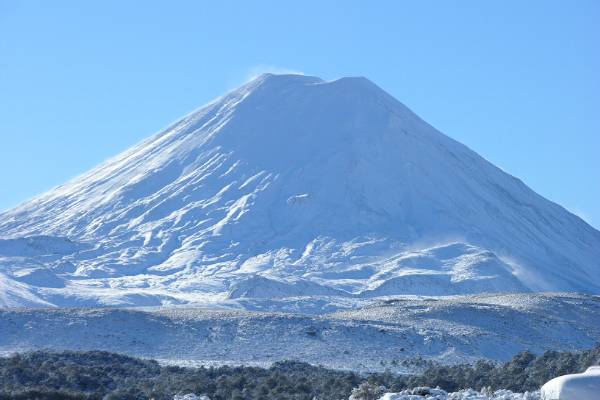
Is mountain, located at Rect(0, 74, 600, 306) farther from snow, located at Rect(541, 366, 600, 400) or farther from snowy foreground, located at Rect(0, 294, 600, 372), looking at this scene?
snow, located at Rect(541, 366, 600, 400)

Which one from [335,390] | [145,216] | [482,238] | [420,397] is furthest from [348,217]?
[420,397]

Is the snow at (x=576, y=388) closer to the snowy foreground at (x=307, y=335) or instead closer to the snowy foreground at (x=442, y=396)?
the snowy foreground at (x=442, y=396)

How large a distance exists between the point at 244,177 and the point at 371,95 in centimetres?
2052

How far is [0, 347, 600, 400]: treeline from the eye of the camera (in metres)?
33.5

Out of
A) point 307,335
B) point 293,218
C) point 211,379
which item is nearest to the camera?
point 211,379

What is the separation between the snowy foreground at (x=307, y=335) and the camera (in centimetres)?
5231

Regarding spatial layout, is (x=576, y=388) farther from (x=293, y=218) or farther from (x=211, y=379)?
(x=293, y=218)

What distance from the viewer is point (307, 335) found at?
55281 millimetres

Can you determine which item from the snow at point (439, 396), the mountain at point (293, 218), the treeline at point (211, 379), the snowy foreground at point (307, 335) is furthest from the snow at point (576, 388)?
the mountain at point (293, 218)

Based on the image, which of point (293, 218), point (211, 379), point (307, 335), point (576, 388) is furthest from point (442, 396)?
point (293, 218)

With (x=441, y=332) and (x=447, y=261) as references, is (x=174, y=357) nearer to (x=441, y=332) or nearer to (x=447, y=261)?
(x=441, y=332)

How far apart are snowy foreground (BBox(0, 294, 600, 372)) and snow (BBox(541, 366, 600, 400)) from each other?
77.2ft

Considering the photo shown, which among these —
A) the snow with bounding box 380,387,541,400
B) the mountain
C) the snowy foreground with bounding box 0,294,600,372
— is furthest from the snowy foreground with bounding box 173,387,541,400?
the mountain

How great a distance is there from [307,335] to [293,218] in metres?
59.9
